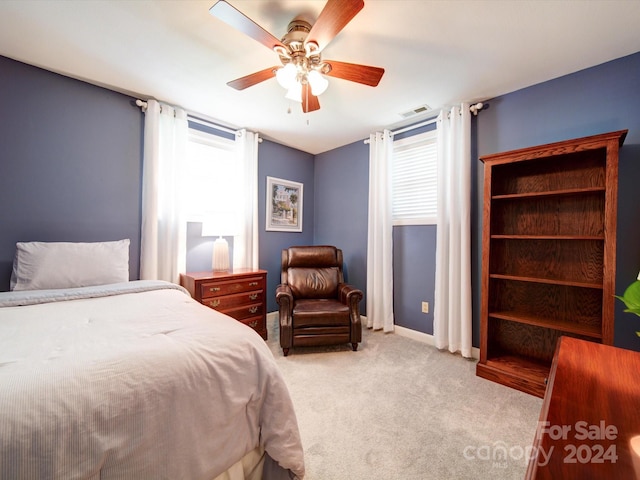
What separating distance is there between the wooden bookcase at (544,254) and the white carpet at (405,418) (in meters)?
0.36

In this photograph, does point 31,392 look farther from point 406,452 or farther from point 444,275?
point 444,275

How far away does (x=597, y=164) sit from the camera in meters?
1.95

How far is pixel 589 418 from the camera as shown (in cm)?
60

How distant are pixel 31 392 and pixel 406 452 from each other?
1621 millimetres

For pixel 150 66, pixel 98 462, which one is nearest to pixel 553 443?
pixel 98 462

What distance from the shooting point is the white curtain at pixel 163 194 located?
2.50m

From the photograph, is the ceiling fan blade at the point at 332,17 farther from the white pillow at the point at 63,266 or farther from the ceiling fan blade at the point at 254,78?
the white pillow at the point at 63,266

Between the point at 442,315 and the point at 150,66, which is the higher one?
the point at 150,66

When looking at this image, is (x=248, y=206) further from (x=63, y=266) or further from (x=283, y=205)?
(x=63, y=266)

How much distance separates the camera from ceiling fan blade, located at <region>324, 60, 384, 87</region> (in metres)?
1.62

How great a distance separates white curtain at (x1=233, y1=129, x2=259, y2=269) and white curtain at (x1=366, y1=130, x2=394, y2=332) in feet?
4.78

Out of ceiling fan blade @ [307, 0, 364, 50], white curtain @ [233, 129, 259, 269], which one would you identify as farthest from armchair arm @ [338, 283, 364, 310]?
ceiling fan blade @ [307, 0, 364, 50]

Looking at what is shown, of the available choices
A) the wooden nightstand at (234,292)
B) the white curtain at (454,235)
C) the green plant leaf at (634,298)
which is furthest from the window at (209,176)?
the green plant leaf at (634,298)

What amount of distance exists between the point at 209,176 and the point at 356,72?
2.06m
